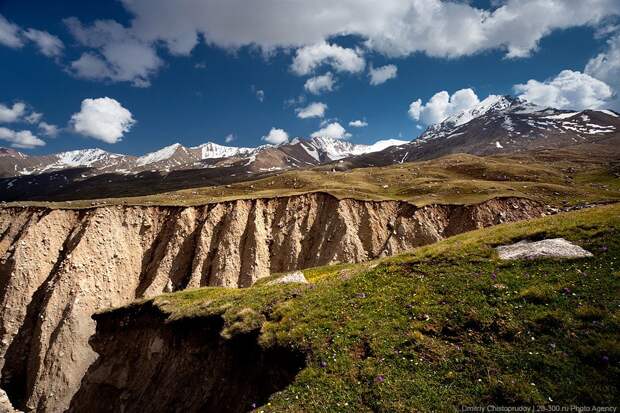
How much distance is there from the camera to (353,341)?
16.4 meters

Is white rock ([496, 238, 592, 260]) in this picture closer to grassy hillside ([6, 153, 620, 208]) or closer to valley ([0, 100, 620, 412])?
valley ([0, 100, 620, 412])

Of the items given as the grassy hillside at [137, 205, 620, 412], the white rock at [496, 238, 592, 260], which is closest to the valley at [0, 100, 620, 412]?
the grassy hillside at [137, 205, 620, 412]

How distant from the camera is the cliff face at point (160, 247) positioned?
192 feet

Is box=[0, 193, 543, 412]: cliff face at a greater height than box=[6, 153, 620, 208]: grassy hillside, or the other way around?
box=[6, 153, 620, 208]: grassy hillside

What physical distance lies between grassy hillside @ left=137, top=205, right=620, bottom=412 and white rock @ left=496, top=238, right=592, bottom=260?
2.04 feet

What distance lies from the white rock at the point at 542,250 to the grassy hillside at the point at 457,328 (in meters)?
0.62

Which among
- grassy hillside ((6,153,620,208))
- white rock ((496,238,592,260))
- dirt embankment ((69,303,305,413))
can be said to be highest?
grassy hillside ((6,153,620,208))

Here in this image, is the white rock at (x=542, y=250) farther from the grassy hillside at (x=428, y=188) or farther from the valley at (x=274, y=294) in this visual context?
the grassy hillside at (x=428, y=188)

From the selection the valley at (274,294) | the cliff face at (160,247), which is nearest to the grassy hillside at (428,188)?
the valley at (274,294)

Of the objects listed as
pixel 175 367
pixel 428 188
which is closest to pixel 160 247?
pixel 175 367

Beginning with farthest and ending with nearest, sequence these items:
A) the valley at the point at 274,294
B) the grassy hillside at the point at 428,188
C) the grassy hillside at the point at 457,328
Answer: the grassy hillside at the point at 428,188
the valley at the point at 274,294
the grassy hillside at the point at 457,328

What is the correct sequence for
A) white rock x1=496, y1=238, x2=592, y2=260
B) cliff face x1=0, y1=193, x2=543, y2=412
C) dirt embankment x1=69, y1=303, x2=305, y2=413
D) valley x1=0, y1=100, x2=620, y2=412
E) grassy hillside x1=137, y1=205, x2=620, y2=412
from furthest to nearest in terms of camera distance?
cliff face x1=0, y1=193, x2=543, y2=412 < white rock x1=496, y1=238, x2=592, y2=260 < dirt embankment x1=69, y1=303, x2=305, y2=413 < valley x1=0, y1=100, x2=620, y2=412 < grassy hillside x1=137, y1=205, x2=620, y2=412

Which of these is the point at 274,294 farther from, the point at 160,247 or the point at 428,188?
the point at 428,188

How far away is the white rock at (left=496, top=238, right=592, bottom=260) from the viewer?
18562 mm
